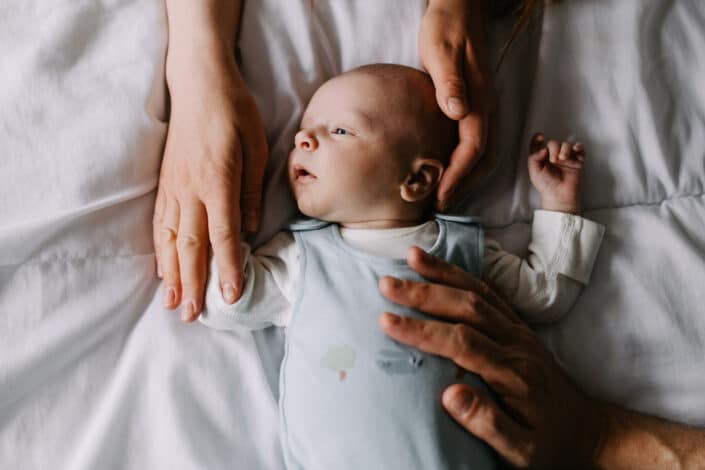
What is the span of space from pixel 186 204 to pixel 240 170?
3.7 inches

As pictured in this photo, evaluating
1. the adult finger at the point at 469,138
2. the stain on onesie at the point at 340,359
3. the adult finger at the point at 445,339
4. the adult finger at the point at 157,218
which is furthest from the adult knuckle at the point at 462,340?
the adult finger at the point at 157,218

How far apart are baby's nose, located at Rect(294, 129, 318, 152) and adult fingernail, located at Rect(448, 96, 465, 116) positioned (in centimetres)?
21

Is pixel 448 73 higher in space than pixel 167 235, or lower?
higher

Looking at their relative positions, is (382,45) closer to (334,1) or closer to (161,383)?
(334,1)

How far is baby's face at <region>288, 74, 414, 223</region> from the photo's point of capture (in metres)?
0.93

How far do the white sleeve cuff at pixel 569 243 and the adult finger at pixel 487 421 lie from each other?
262 mm

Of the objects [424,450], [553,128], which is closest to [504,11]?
[553,128]

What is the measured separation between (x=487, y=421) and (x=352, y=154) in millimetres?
427

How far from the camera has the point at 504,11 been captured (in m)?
1.15

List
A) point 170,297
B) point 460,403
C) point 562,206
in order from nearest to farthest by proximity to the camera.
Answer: point 460,403 < point 170,297 < point 562,206

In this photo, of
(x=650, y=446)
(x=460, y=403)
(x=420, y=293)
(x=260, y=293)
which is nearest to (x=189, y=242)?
(x=260, y=293)

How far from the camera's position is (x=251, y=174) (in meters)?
0.95

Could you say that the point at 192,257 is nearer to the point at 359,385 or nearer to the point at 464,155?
the point at 359,385

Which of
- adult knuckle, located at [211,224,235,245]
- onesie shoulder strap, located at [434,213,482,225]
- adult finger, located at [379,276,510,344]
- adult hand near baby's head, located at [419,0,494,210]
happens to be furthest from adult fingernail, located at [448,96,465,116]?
adult knuckle, located at [211,224,235,245]
